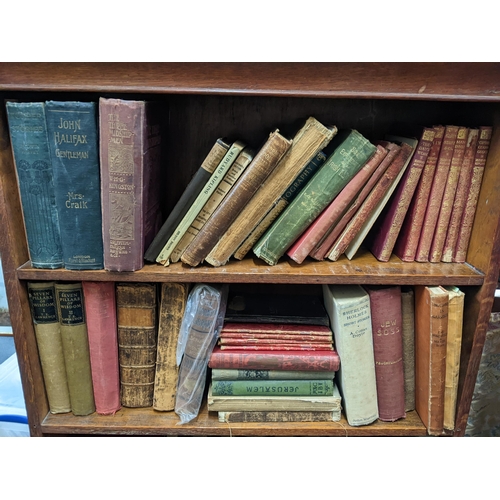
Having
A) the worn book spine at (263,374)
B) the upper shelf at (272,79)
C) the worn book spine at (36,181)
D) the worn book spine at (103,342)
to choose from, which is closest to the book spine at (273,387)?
the worn book spine at (263,374)

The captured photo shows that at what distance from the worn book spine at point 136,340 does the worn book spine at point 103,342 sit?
14 mm

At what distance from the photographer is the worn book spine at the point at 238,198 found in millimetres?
783

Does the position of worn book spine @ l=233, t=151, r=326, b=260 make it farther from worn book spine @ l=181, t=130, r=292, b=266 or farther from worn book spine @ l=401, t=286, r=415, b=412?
worn book spine @ l=401, t=286, r=415, b=412

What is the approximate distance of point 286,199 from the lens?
859 mm

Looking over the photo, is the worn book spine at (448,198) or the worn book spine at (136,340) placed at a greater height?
the worn book spine at (448,198)

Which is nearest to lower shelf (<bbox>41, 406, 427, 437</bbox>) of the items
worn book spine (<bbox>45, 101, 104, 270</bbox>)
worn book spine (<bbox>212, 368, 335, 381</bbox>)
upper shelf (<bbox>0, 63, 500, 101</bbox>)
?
worn book spine (<bbox>212, 368, 335, 381</bbox>)

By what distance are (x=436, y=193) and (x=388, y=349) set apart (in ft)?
1.17

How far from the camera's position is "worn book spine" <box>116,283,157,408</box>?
89 centimetres

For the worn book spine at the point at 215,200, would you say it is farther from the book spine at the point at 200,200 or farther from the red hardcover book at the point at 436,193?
the red hardcover book at the point at 436,193

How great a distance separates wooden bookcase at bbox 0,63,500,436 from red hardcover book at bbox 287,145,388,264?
44 mm

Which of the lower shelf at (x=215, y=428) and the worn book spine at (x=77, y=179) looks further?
the lower shelf at (x=215, y=428)

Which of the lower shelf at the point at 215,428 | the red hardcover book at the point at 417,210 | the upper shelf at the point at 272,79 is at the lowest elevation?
the lower shelf at the point at 215,428

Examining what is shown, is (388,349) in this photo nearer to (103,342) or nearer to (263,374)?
(263,374)

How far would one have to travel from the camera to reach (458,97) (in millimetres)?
719
